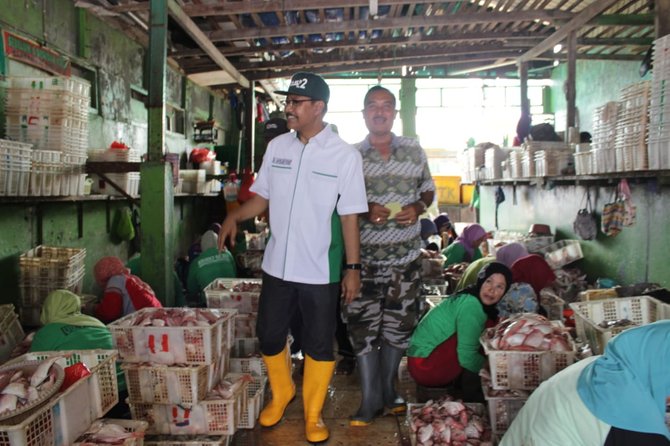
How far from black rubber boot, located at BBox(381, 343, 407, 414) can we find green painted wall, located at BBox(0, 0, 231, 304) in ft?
7.57

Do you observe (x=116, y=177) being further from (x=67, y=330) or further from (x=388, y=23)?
(x=388, y=23)

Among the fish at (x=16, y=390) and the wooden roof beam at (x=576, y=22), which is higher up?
the wooden roof beam at (x=576, y=22)

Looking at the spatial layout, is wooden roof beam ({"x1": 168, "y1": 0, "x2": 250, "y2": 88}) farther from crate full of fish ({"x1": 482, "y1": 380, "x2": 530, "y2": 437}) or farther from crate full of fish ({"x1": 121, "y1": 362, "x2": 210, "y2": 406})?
crate full of fish ({"x1": 482, "y1": 380, "x2": 530, "y2": 437})

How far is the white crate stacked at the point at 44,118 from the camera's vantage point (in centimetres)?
483

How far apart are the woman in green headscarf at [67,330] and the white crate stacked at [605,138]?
482 cm

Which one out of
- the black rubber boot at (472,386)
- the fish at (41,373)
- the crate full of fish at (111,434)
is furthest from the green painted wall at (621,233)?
the fish at (41,373)

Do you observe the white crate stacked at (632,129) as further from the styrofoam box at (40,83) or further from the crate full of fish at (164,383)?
the styrofoam box at (40,83)

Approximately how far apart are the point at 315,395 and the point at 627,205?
13.7 ft

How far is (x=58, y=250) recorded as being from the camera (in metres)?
5.25

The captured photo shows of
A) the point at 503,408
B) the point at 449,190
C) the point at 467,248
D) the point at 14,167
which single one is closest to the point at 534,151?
the point at 467,248

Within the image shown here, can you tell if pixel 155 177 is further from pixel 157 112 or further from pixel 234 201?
pixel 234 201

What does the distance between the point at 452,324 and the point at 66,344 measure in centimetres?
250

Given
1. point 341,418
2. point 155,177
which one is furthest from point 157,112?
point 341,418

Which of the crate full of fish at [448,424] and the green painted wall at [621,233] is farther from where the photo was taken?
the green painted wall at [621,233]
